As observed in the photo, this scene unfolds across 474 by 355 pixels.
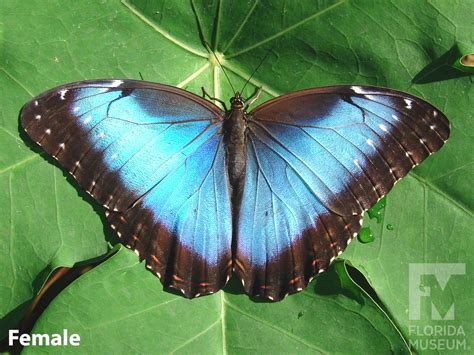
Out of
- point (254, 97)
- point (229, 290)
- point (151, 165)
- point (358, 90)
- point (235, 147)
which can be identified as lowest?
point (229, 290)

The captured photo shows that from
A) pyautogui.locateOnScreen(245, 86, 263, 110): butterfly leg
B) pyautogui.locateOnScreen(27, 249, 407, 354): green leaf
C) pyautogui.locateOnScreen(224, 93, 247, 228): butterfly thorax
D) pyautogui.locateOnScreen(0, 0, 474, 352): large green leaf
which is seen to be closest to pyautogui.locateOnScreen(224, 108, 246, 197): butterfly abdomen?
pyautogui.locateOnScreen(224, 93, 247, 228): butterfly thorax

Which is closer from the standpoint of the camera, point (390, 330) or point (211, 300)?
point (390, 330)

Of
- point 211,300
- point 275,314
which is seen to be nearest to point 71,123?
point 211,300

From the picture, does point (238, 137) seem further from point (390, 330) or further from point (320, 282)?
point (390, 330)

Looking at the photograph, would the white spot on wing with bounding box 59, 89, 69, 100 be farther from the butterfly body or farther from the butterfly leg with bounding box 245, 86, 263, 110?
the butterfly leg with bounding box 245, 86, 263, 110

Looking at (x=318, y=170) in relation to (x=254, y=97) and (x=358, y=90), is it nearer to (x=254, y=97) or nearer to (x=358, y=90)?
(x=358, y=90)

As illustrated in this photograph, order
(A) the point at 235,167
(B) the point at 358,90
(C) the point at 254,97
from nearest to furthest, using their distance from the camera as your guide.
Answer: (B) the point at 358,90, (A) the point at 235,167, (C) the point at 254,97

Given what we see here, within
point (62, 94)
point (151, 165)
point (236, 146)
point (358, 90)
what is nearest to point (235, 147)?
point (236, 146)
